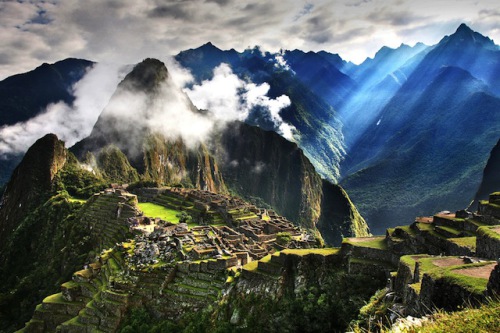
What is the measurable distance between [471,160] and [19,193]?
15361 centimetres

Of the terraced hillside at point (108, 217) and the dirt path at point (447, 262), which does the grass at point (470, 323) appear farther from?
the terraced hillside at point (108, 217)

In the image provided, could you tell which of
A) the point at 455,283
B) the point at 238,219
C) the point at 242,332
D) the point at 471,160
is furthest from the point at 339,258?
the point at 471,160

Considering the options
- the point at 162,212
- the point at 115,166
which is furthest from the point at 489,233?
the point at 115,166

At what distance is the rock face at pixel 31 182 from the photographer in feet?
299

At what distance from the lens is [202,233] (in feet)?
104

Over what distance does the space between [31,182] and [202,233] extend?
7976cm

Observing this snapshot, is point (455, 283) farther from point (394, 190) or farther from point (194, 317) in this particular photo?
point (394, 190)

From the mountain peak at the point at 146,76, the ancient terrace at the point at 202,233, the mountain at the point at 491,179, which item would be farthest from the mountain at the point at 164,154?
the ancient terrace at the point at 202,233

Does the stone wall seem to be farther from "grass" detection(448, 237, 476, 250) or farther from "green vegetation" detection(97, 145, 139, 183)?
"green vegetation" detection(97, 145, 139, 183)

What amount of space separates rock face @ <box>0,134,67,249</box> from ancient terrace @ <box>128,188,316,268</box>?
90.3 ft

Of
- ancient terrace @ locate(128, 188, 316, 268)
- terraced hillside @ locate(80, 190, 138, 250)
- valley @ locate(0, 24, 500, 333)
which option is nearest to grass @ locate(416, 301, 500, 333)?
valley @ locate(0, 24, 500, 333)

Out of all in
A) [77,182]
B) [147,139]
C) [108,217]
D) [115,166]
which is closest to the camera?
[108,217]

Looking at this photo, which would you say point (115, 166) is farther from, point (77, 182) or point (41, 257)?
point (41, 257)

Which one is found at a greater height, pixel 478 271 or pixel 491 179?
pixel 491 179
